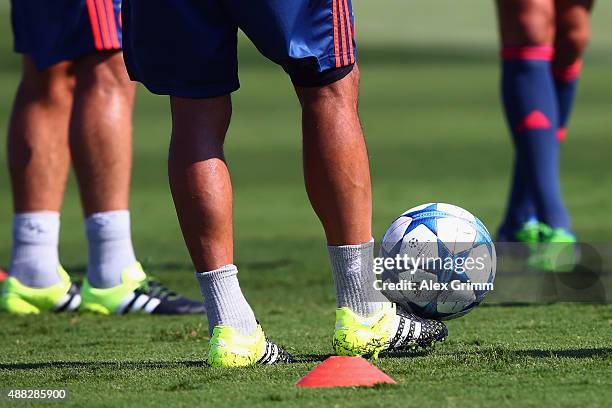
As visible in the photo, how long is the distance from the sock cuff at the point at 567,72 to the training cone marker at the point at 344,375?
364 centimetres

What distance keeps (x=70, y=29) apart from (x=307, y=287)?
1422 mm

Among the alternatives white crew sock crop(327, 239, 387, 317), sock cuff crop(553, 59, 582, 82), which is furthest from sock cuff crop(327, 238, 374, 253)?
sock cuff crop(553, 59, 582, 82)

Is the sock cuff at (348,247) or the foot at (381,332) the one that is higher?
the sock cuff at (348,247)

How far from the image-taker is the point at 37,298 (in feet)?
15.1

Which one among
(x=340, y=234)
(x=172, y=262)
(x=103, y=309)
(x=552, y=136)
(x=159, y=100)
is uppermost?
(x=340, y=234)

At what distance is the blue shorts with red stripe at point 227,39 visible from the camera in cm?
303

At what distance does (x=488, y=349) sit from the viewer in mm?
3293

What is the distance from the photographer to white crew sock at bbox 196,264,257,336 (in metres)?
3.14

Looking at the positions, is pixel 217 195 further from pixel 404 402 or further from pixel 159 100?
pixel 159 100

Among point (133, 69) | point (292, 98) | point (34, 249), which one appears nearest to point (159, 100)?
point (292, 98)

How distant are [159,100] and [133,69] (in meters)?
17.2

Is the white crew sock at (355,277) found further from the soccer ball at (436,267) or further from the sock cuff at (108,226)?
the sock cuff at (108,226)

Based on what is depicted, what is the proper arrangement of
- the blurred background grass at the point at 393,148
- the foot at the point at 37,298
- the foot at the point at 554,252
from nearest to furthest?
the foot at the point at 37,298, the foot at the point at 554,252, the blurred background grass at the point at 393,148

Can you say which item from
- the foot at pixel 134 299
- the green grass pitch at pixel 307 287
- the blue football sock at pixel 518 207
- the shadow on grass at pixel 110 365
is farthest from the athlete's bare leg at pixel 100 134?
the blue football sock at pixel 518 207
